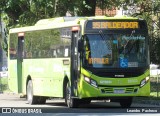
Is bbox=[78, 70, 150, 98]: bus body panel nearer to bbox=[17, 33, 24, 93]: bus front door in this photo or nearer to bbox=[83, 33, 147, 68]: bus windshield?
bbox=[83, 33, 147, 68]: bus windshield

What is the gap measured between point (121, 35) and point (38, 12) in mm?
11634

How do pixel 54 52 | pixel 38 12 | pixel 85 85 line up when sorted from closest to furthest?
pixel 85 85 < pixel 54 52 < pixel 38 12

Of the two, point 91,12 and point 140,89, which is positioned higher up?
point 91,12

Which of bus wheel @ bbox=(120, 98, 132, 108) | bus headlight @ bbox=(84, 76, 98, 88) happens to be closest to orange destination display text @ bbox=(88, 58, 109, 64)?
bus headlight @ bbox=(84, 76, 98, 88)

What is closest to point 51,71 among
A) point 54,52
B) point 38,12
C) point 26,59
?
point 54,52

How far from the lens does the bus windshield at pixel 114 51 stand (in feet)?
76.2

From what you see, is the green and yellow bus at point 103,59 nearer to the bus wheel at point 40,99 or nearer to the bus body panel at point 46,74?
the bus body panel at point 46,74

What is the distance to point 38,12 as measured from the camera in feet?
113

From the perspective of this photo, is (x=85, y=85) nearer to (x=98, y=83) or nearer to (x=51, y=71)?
(x=98, y=83)

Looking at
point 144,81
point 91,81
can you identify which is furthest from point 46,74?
point 144,81

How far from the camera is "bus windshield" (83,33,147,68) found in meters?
23.2

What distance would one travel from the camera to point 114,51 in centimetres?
2338

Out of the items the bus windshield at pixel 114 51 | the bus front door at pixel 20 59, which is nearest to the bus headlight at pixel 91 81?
the bus windshield at pixel 114 51

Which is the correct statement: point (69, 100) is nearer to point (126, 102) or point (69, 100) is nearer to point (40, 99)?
point (126, 102)
